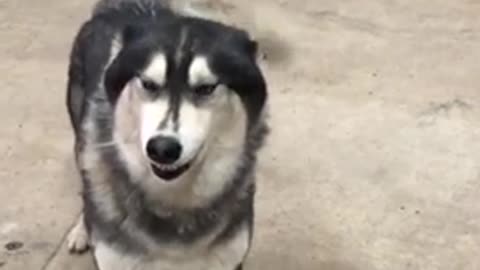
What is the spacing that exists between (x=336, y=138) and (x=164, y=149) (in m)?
1.26

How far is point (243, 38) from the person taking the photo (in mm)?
2027

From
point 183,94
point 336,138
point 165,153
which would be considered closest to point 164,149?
point 165,153

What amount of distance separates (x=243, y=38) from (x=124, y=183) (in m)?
0.38

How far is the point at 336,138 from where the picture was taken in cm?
302

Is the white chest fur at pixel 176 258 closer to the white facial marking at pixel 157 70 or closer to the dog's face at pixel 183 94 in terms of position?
the dog's face at pixel 183 94

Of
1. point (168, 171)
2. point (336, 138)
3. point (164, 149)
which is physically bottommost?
point (336, 138)

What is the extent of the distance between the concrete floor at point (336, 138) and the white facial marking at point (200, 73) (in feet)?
2.48

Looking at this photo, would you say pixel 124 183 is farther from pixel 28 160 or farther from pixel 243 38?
pixel 28 160

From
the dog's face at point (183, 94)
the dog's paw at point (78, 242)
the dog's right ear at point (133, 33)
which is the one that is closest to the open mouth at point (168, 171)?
the dog's face at point (183, 94)

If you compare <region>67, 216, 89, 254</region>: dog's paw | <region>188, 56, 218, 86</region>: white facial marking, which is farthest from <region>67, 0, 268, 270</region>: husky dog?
<region>67, 216, 89, 254</region>: dog's paw

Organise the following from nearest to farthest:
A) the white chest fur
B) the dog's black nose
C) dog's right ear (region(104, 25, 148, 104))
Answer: the dog's black nose → dog's right ear (region(104, 25, 148, 104)) → the white chest fur

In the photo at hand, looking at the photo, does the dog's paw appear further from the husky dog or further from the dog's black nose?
the dog's black nose

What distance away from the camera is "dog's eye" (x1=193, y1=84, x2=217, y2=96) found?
1906 mm

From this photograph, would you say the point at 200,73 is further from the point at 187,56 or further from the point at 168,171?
the point at 168,171
